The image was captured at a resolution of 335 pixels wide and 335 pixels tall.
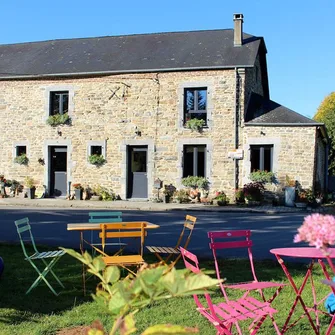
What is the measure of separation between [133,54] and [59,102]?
4.00m

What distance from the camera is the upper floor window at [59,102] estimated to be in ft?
68.0

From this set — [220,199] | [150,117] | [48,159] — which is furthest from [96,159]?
[220,199]

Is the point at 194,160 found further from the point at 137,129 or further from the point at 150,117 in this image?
the point at 137,129

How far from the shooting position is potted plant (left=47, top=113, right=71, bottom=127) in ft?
66.6

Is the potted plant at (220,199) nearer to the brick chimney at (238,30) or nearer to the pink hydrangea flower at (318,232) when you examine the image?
the brick chimney at (238,30)

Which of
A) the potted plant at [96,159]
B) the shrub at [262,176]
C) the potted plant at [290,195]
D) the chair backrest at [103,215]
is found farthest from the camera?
the potted plant at [96,159]

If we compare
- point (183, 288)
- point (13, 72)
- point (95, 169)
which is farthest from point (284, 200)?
point (183, 288)

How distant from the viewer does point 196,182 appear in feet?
61.0

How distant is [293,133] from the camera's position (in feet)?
58.5

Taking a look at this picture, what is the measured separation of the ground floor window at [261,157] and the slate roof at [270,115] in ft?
3.17

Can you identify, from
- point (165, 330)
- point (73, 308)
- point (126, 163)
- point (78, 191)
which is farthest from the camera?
point (78, 191)

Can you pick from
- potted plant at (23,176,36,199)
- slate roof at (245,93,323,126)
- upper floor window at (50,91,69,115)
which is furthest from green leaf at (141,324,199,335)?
upper floor window at (50,91,69,115)

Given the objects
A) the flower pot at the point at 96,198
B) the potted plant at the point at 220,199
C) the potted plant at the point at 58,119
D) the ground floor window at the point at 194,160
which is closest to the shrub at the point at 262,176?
the potted plant at the point at 220,199

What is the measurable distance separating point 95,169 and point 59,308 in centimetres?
1525
